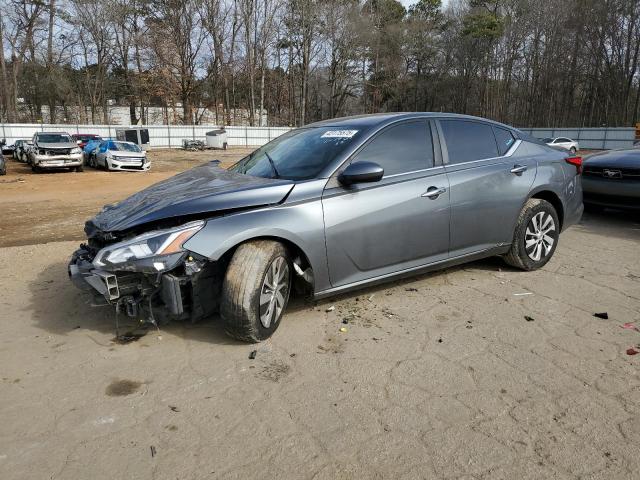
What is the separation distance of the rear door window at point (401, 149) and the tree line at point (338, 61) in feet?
154

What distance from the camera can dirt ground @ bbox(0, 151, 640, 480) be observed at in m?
2.23

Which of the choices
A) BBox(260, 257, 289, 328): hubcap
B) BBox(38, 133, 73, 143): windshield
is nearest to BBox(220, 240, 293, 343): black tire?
BBox(260, 257, 289, 328): hubcap

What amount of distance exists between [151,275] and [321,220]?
4.09 feet

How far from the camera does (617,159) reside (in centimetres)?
709

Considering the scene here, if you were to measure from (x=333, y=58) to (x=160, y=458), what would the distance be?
179 feet

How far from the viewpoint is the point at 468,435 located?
239 centimetres

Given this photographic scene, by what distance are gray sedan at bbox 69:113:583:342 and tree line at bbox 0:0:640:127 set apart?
1831 inches

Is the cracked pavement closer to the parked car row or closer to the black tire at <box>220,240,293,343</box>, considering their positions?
the black tire at <box>220,240,293,343</box>

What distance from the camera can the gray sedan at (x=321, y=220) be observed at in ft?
10.3

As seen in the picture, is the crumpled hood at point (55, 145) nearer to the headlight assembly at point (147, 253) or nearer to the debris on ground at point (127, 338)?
the debris on ground at point (127, 338)

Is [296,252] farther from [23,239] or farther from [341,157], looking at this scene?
[23,239]

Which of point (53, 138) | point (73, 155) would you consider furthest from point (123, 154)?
point (53, 138)

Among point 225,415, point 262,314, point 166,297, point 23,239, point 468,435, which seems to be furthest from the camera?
point 23,239

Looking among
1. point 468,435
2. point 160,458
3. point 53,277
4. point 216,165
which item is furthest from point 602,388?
point 53,277
